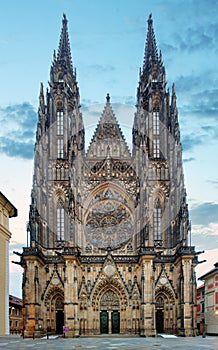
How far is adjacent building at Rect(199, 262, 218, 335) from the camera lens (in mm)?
62062

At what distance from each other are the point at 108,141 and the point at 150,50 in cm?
1260

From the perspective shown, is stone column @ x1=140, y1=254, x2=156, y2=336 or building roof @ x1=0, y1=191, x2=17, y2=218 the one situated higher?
building roof @ x1=0, y1=191, x2=17, y2=218

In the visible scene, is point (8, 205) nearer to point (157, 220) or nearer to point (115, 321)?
point (157, 220)

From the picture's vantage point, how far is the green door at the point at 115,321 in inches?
2330

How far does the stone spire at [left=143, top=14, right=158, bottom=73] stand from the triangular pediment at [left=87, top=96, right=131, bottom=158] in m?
7.91

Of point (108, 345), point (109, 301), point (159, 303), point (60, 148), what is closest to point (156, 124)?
point (60, 148)

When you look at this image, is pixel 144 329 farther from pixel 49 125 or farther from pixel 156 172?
pixel 49 125

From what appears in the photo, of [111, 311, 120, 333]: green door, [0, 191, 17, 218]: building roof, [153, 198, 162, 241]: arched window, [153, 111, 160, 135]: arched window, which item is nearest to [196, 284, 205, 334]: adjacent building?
[111, 311, 120, 333]: green door

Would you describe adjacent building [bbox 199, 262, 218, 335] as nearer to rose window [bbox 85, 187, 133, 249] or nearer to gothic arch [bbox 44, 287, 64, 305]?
rose window [bbox 85, 187, 133, 249]

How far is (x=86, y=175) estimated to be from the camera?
2485 inches

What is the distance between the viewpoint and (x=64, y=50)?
223 feet

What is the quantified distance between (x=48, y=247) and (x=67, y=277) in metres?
4.89

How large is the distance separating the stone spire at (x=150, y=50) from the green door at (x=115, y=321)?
2857 cm

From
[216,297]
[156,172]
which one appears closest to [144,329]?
[216,297]
